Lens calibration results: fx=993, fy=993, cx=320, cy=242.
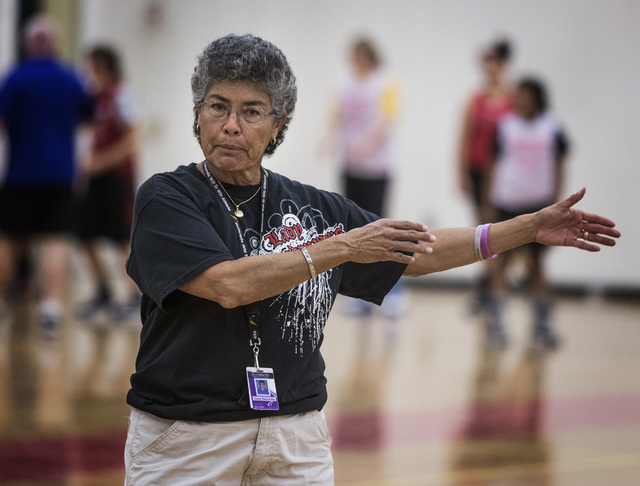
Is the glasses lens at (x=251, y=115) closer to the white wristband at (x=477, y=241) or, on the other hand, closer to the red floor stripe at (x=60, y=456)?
the white wristband at (x=477, y=241)

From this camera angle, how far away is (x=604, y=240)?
2.49 m

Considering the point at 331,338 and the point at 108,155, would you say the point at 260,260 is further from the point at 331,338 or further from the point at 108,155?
the point at 108,155

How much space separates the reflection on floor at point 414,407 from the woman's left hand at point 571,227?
4.63 feet

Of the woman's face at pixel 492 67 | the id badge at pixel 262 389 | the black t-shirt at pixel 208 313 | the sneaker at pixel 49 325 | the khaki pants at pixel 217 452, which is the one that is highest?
the woman's face at pixel 492 67

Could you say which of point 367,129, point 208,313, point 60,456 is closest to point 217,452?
point 208,313

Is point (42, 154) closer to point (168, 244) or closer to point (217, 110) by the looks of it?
point (217, 110)

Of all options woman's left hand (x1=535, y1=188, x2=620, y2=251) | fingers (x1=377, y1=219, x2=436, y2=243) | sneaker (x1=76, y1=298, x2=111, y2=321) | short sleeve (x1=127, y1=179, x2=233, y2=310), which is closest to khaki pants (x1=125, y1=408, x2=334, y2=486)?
short sleeve (x1=127, y1=179, x2=233, y2=310)

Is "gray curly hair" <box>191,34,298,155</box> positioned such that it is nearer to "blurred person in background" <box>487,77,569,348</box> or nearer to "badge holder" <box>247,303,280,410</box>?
"badge holder" <box>247,303,280,410</box>

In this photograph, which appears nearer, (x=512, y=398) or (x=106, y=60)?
(x=512, y=398)

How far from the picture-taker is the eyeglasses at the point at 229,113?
7.22 ft

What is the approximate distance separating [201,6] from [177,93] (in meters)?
1.09

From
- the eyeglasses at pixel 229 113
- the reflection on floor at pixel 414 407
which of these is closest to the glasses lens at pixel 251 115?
the eyeglasses at pixel 229 113

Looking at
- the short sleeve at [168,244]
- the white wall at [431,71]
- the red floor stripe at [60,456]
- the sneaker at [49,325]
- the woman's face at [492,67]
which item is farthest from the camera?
the white wall at [431,71]

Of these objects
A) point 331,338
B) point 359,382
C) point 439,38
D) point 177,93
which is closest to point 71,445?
point 359,382
